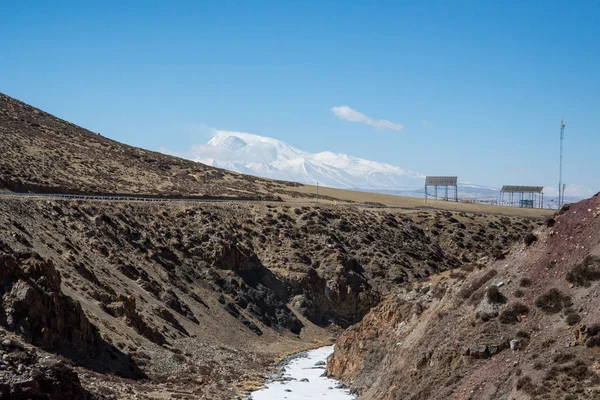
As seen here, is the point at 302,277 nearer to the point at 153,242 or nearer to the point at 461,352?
the point at 153,242

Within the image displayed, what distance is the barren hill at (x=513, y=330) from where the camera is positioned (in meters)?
24.0

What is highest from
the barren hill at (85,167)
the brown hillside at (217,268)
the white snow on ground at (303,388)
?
the barren hill at (85,167)

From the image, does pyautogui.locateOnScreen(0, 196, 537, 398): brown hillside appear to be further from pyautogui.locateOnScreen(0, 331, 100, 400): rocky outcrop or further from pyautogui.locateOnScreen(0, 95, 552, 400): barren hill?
pyautogui.locateOnScreen(0, 331, 100, 400): rocky outcrop

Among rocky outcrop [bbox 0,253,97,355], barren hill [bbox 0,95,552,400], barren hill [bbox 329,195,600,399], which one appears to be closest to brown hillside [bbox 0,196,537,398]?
barren hill [bbox 0,95,552,400]

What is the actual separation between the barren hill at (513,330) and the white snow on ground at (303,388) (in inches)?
63.5

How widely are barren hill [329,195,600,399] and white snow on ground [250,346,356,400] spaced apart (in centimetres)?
161

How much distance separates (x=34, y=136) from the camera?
94562 mm

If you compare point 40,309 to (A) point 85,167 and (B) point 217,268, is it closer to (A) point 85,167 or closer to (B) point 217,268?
(B) point 217,268

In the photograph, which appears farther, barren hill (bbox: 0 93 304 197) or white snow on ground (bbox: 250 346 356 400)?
barren hill (bbox: 0 93 304 197)

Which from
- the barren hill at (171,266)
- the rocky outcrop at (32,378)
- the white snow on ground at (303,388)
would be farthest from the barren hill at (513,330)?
the rocky outcrop at (32,378)

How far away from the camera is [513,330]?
2800cm

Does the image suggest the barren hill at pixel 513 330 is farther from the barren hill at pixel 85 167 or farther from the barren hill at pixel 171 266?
the barren hill at pixel 85 167

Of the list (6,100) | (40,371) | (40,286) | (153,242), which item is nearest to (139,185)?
(153,242)

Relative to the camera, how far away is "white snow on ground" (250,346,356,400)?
3800 cm
